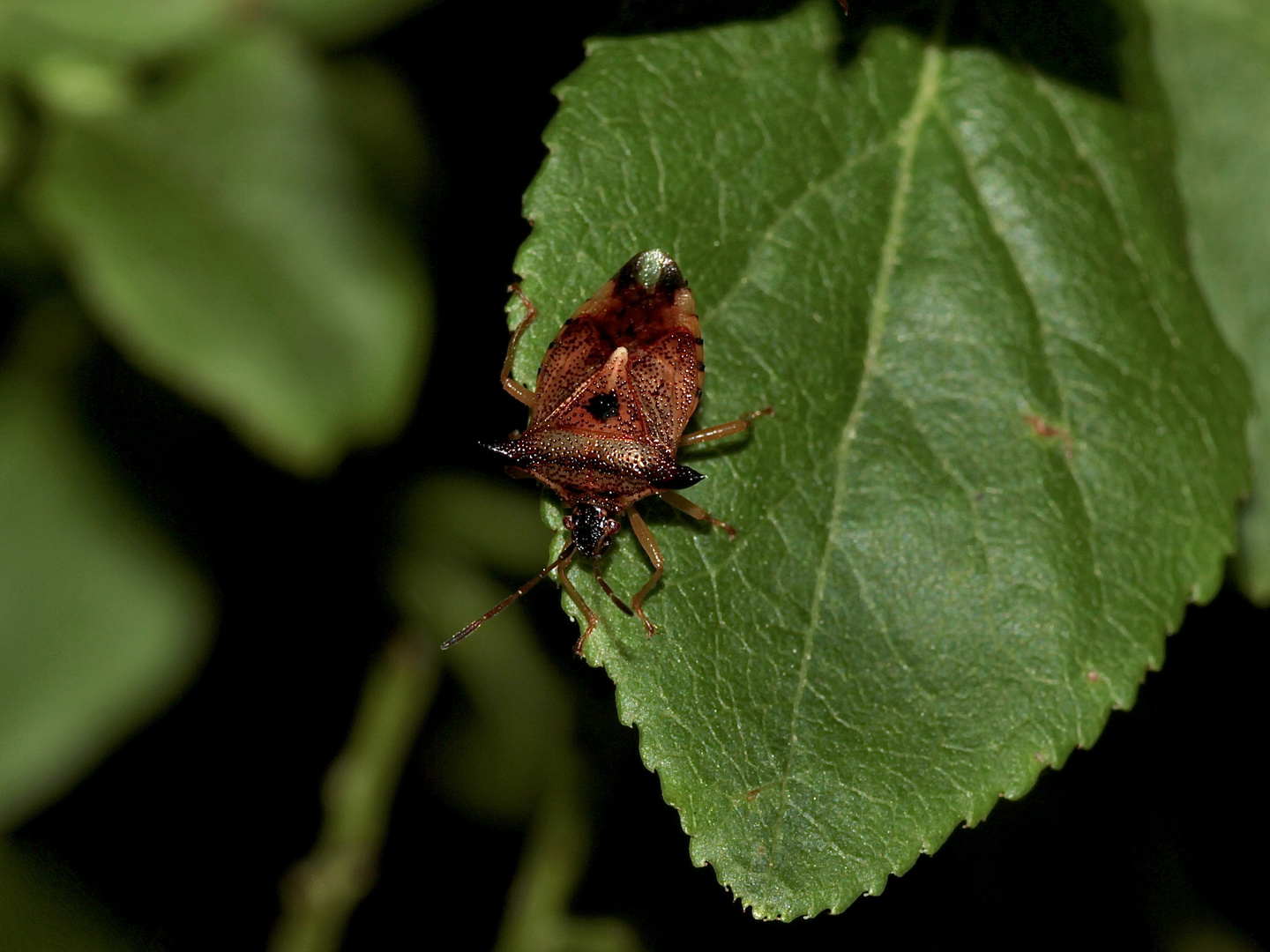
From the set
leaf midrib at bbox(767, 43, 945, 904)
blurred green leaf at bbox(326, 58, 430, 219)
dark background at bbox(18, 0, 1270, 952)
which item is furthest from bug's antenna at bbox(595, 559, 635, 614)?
blurred green leaf at bbox(326, 58, 430, 219)

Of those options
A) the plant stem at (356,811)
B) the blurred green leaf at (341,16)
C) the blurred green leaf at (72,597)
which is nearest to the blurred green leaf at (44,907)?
the blurred green leaf at (72,597)

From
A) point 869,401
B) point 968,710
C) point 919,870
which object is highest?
point 869,401

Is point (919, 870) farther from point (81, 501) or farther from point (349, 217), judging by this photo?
point (81, 501)

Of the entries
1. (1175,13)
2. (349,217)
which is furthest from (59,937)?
(1175,13)

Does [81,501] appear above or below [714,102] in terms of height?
below

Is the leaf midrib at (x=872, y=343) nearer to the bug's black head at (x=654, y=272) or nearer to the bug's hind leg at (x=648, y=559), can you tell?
the bug's hind leg at (x=648, y=559)

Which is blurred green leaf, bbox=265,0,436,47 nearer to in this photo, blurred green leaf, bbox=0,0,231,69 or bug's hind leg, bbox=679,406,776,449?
blurred green leaf, bbox=0,0,231,69
